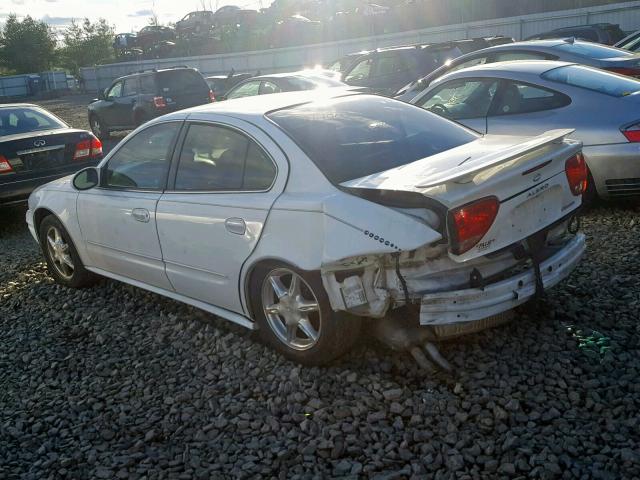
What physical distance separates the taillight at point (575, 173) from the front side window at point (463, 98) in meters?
2.61

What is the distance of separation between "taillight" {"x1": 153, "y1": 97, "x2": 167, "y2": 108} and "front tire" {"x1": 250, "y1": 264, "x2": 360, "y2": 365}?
13439mm

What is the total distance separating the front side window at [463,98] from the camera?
6652 mm

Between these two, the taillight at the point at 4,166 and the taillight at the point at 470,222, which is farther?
the taillight at the point at 4,166

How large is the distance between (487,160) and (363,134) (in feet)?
3.05

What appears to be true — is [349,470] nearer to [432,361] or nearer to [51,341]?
[432,361]

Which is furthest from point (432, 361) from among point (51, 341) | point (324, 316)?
point (51, 341)

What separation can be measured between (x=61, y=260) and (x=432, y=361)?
358cm

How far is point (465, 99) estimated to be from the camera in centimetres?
690

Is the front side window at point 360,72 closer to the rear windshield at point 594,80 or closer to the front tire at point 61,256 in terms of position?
the rear windshield at point 594,80

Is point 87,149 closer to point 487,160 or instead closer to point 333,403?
point 333,403

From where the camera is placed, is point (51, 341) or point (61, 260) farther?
point (61, 260)

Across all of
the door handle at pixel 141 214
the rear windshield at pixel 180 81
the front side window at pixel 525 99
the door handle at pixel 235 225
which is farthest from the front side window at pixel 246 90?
the door handle at pixel 235 225

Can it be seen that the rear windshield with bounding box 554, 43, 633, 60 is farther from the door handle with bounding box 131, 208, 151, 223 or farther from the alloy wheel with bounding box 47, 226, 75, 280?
the alloy wheel with bounding box 47, 226, 75, 280

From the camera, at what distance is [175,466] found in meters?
3.09
